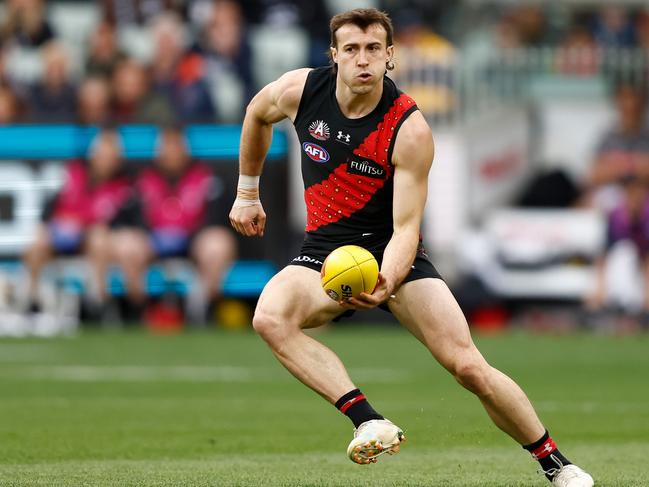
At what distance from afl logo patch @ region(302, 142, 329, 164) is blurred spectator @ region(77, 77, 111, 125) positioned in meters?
12.6

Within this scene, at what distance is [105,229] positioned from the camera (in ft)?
65.0

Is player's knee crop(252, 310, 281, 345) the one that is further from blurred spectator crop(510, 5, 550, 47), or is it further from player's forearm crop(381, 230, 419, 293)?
blurred spectator crop(510, 5, 550, 47)


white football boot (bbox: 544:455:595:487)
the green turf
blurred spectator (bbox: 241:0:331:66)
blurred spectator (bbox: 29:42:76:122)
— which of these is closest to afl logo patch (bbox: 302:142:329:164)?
the green turf

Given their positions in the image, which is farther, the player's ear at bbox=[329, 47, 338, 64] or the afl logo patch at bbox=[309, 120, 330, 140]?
the afl logo patch at bbox=[309, 120, 330, 140]

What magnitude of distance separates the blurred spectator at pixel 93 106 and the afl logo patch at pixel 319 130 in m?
12.7

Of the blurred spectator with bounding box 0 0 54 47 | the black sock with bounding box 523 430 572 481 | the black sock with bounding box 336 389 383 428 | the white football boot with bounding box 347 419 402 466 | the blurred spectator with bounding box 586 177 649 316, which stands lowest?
the blurred spectator with bounding box 586 177 649 316

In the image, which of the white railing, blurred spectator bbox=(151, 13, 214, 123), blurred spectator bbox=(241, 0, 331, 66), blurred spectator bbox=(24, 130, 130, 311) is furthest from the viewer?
blurred spectator bbox=(241, 0, 331, 66)

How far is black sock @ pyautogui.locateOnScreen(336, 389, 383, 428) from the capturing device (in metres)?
7.48

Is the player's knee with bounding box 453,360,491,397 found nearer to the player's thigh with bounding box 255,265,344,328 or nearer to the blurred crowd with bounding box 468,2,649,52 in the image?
the player's thigh with bounding box 255,265,344,328

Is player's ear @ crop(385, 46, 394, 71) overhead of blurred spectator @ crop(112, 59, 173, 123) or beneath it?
overhead

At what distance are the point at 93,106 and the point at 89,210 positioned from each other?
4.68ft

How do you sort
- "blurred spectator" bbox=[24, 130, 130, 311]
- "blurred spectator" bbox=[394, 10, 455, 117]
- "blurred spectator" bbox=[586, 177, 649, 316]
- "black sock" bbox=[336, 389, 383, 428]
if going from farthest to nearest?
"blurred spectator" bbox=[394, 10, 455, 117] < "blurred spectator" bbox=[586, 177, 649, 316] < "blurred spectator" bbox=[24, 130, 130, 311] < "black sock" bbox=[336, 389, 383, 428]

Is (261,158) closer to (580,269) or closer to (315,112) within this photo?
(315,112)

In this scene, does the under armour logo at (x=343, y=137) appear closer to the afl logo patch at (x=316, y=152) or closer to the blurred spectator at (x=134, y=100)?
the afl logo patch at (x=316, y=152)
